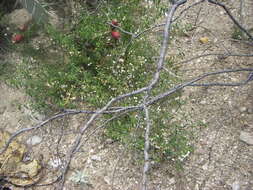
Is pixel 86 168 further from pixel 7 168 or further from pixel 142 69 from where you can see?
pixel 142 69

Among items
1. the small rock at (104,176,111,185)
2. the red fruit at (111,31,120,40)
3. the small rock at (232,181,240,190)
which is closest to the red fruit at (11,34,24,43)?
the red fruit at (111,31,120,40)

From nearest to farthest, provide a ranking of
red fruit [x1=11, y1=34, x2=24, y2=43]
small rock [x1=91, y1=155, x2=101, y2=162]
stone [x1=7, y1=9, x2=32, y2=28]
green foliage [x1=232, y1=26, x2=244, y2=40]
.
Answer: small rock [x1=91, y1=155, x2=101, y2=162] → green foliage [x1=232, y1=26, x2=244, y2=40] → red fruit [x1=11, y1=34, x2=24, y2=43] → stone [x1=7, y1=9, x2=32, y2=28]

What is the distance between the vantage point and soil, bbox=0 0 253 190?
6.51ft

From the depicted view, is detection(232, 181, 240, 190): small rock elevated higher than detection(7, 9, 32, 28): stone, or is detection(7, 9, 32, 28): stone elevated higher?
detection(7, 9, 32, 28): stone

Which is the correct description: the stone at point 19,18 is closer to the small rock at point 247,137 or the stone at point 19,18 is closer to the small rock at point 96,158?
the small rock at point 96,158

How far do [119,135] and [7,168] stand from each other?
1.02 m

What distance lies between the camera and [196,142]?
215 cm

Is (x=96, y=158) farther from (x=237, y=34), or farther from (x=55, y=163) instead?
(x=237, y=34)

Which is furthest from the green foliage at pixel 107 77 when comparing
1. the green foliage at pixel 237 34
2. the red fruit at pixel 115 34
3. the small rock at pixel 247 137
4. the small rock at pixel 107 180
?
the green foliage at pixel 237 34

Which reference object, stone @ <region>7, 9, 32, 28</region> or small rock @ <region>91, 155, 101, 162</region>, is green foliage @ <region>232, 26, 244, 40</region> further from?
stone @ <region>7, 9, 32, 28</region>

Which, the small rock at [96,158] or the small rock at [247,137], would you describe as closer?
the small rock at [247,137]

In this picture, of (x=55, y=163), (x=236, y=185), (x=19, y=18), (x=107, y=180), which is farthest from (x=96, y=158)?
(x=19, y=18)

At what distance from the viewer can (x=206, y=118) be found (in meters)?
2.26

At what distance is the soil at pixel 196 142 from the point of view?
1985 mm
